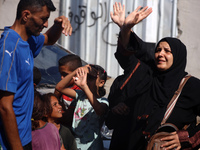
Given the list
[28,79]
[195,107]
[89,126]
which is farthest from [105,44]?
[28,79]

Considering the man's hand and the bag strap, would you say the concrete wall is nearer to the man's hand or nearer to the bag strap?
the bag strap

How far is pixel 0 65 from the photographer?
210 cm

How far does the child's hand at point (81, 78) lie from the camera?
323 centimetres

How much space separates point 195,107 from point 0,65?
5.28ft

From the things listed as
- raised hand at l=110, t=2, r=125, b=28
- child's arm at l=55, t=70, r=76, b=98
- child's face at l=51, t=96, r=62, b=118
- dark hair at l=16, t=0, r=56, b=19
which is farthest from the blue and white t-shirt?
child's arm at l=55, t=70, r=76, b=98

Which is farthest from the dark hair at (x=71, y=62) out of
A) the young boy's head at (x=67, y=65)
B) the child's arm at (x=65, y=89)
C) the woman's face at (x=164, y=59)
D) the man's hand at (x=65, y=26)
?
the woman's face at (x=164, y=59)

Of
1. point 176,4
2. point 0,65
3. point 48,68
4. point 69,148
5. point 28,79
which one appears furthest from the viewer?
point 176,4

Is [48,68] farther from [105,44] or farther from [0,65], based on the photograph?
[105,44]

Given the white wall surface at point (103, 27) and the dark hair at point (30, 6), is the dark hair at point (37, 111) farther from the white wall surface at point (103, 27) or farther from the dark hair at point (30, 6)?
the white wall surface at point (103, 27)

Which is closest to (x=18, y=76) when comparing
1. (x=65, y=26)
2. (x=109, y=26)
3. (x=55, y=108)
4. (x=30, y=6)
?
(x=30, y=6)

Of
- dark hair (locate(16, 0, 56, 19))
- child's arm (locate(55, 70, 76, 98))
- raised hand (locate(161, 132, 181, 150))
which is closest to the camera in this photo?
dark hair (locate(16, 0, 56, 19))

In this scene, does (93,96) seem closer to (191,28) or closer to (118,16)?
(118,16)

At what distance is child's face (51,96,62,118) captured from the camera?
3.34 metres

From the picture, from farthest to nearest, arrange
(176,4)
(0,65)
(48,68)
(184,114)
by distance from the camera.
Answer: (176,4), (48,68), (184,114), (0,65)
